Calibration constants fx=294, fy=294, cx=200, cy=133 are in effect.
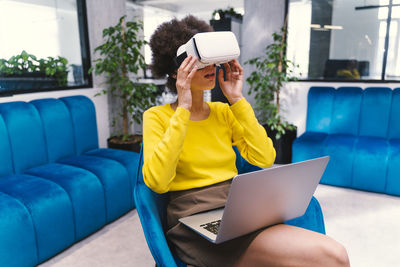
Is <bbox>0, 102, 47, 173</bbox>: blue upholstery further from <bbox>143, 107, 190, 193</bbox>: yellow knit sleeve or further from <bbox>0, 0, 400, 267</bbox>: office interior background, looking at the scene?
<bbox>143, 107, 190, 193</bbox>: yellow knit sleeve

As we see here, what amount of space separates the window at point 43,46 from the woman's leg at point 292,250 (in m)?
2.36

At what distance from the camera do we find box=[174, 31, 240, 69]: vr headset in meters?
1.01

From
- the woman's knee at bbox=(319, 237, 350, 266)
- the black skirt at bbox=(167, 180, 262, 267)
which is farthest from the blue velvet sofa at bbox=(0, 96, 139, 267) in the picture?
the woman's knee at bbox=(319, 237, 350, 266)

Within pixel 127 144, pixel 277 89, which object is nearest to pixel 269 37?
pixel 277 89

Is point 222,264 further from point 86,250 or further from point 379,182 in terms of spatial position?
point 379,182

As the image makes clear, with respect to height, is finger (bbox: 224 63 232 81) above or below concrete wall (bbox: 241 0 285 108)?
below

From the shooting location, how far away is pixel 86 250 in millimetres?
2010

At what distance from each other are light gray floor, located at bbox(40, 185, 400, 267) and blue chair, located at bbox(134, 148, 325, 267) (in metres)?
0.83

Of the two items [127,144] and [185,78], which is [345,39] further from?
[185,78]

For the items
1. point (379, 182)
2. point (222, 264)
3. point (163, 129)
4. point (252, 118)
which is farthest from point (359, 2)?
point (222, 264)

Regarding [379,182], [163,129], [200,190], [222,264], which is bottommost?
[379,182]

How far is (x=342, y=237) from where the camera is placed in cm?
214

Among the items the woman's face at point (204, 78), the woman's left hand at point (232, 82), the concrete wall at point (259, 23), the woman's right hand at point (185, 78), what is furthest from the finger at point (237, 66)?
the concrete wall at point (259, 23)

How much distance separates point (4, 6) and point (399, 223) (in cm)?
370
